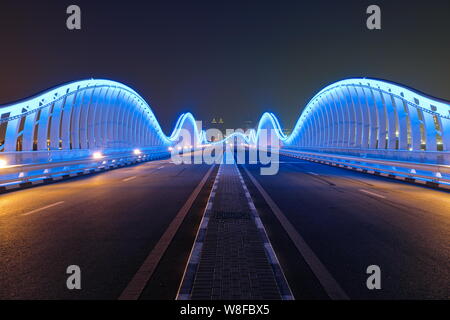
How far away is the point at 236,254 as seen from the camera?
476 cm

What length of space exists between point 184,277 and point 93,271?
126 cm

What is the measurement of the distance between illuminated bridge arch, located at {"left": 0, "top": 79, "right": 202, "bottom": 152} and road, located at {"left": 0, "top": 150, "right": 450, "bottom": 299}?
1399 centimetres

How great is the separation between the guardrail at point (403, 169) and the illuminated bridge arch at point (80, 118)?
22445mm

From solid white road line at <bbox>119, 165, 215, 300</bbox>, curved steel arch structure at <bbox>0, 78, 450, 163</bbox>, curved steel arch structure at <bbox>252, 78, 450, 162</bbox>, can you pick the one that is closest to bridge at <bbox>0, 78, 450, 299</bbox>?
solid white road line at <bbox>119, 165, 215, 300</bbox>

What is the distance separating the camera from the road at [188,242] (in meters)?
3.68

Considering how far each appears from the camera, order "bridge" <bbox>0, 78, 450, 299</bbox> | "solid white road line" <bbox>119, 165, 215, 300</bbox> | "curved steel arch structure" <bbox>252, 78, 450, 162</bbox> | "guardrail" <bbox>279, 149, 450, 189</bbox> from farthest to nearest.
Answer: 1. "curved steel arch structure" <bbox>252, 78, 450, 162</bbox>
2. "guardrail" <bbox>279, 149, 450, 189</bbox>
3. "bridge" <bbox>0, 78, 450, 299</bbox>
4. "solid white road line" <bbox>119, 165, 215, 300</bbox>

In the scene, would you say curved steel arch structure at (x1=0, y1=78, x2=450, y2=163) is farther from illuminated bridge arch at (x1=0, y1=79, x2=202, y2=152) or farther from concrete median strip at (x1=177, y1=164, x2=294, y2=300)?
concrete median strip at (x1=177, y1=164, x2=294, y2=300)

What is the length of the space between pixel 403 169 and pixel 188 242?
16466mm

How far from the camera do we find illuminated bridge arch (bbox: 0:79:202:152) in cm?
2178

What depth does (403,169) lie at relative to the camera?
58.3 ft

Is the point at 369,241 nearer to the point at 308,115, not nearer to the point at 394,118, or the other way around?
the point at 394,118

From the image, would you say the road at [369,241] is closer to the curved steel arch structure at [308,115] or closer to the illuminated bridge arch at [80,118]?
the curved steel arch structure at [308,115]

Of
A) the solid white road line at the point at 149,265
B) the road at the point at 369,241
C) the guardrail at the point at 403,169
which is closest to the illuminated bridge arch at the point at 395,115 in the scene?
the guardrail at the point at 403,169
